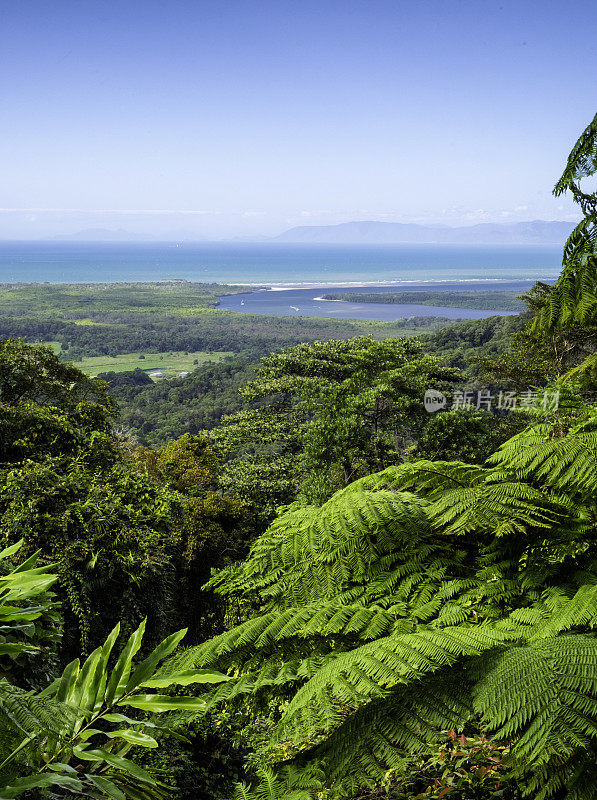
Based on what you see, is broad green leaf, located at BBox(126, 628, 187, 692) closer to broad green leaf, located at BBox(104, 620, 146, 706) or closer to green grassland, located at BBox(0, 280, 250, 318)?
broad green leaf, located at BBox(104, 620, 146, 706)

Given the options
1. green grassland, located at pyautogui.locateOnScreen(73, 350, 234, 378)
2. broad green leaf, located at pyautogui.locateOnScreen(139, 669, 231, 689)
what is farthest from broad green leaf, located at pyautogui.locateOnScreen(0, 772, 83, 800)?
green grassland, located at pyautogui.locateOnScreen(73, 350, 234, 378)

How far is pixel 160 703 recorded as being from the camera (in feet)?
4.16

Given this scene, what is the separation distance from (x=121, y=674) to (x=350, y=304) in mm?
117033

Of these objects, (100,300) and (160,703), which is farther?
(100,300)

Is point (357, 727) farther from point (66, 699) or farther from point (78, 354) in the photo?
point (78, 354)

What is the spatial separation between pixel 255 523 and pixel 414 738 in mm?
9922

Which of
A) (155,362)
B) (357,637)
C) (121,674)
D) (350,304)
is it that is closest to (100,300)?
(155,362)

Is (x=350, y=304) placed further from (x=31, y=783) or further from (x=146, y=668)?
(x=31, y=783)

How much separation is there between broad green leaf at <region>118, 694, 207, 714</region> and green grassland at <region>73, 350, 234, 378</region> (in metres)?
Answer: 55.2

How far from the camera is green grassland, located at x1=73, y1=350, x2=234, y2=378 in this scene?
57812 mm

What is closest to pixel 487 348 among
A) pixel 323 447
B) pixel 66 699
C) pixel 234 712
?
pixel 323 447

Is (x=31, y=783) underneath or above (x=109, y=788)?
above

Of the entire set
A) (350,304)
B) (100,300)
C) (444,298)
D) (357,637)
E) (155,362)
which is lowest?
(155,362)

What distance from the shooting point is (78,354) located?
2452 inches
